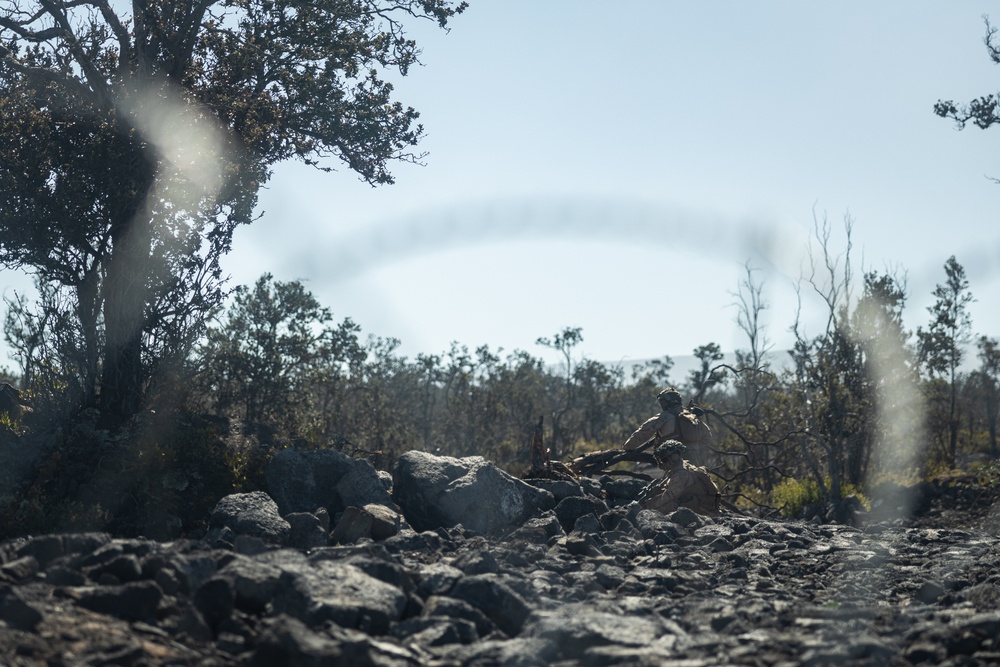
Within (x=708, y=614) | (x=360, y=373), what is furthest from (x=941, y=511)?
(x=360, y=373)

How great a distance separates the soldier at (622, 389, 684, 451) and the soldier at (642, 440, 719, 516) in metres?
0.31

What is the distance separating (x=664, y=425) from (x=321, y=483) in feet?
14.7

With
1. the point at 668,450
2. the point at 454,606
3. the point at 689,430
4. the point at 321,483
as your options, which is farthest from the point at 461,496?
the point at 689,430

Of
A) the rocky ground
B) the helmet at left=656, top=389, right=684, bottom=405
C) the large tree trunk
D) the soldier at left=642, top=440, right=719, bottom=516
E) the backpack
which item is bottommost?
the rocky ground

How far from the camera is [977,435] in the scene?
95.6ft

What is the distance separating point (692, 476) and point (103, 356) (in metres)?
7.08

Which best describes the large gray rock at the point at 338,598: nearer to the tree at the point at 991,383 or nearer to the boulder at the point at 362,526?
the boulder at the point at 362,526

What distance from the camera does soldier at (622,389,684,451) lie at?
12.3m

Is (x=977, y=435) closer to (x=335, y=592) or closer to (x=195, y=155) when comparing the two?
(x=195, y=155)

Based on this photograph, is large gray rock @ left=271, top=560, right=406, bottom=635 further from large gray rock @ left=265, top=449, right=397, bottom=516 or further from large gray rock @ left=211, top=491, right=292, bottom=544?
large gray rock @ left=265, top=449, right=397, bottom=516

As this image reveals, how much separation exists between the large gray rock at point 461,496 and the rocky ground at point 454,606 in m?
0.76

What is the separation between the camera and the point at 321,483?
10148 millimetres

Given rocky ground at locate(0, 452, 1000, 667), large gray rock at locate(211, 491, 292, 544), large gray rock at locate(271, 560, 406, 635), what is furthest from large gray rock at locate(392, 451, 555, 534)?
large gray rock at locate(271, 560, 406, 635)

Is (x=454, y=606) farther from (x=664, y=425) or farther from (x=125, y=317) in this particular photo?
(x=125, y=317)
